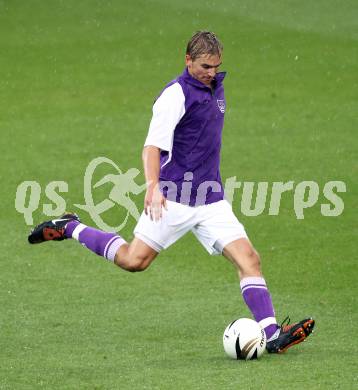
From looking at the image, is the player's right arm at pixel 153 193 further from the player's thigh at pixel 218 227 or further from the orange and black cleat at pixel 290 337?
the orange and black cleat at pixel 290 337

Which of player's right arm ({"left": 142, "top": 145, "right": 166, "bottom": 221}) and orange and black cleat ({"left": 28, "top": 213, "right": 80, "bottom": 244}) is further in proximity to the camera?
orange and black cleat ({"left": 28, "top": 213, "right": 80, "bottom": 244})

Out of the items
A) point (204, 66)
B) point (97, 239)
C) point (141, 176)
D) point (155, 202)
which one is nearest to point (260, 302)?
point (155, 202)

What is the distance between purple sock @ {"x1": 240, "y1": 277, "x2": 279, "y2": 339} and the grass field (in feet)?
0.92

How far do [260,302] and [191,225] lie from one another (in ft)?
2.51

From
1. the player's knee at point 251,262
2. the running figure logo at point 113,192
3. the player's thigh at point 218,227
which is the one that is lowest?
the running figure logo at point 113,192

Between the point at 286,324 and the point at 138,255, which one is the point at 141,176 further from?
the point at 138,255

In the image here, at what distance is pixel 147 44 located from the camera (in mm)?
20812

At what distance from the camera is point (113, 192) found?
14.7 m

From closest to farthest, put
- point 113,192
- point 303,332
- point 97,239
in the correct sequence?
point 303,332 < point 97,239 < point 113,192

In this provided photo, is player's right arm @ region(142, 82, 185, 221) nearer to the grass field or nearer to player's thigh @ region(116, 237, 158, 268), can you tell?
player's thigh @ region(116, 237, 158, 268)

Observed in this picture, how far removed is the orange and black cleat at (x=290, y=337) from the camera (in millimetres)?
9156

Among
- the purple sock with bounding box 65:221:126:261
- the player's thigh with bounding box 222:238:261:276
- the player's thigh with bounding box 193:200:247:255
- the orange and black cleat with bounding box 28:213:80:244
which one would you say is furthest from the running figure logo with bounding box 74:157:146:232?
the player's thigh with bounding box 222:238:261:276

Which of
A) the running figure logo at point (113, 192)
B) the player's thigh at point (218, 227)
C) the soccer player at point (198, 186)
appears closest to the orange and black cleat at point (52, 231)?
the soccer player at point (198, 186)

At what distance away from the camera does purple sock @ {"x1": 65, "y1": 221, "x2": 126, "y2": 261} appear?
965 centimetres
